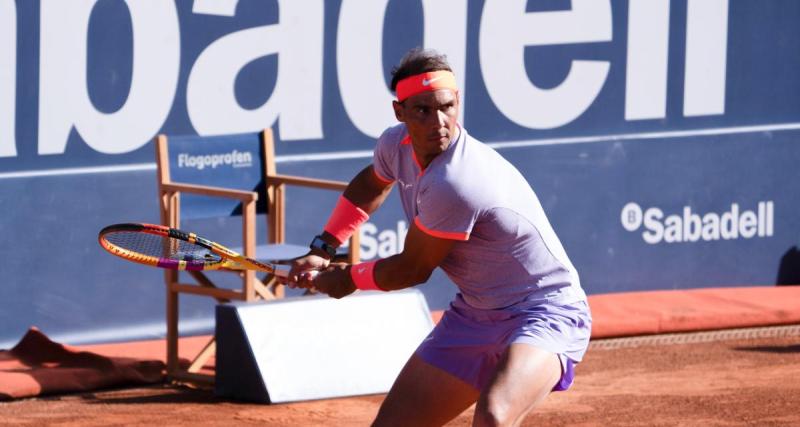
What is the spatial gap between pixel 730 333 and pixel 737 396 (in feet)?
5.31

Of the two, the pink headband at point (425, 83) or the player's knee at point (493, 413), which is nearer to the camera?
the player's knee at point (493, 413)

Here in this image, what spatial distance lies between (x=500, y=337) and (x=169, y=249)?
4.93 ft

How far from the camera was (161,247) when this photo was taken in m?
5.33

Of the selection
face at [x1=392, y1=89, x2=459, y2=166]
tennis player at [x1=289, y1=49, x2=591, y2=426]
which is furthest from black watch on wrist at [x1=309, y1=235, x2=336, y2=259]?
face at [x1=392, y1=89, x2=459, y2=166]

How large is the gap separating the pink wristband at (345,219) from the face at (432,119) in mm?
614

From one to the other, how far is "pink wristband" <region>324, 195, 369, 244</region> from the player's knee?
0.96m

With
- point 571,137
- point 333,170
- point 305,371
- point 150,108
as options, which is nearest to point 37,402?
point 305,371

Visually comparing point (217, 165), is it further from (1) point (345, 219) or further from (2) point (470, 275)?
(2) point (470, 275)

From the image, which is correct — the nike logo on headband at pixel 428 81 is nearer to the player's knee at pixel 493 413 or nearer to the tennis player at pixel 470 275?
the tennis player at pixel 470 275

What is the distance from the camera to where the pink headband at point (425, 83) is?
4.19m

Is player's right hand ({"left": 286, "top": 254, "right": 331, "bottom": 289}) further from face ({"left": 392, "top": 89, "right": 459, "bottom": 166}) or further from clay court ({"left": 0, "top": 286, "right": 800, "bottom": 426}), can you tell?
clay court ({"left": 0, "top": 286, "right": 800, "bottom": 426})

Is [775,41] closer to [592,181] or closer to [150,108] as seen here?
[592,181]

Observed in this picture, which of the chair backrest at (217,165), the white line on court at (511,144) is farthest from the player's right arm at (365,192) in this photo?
the white line on court at (511,144)

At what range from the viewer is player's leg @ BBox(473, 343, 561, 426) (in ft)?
13.2
